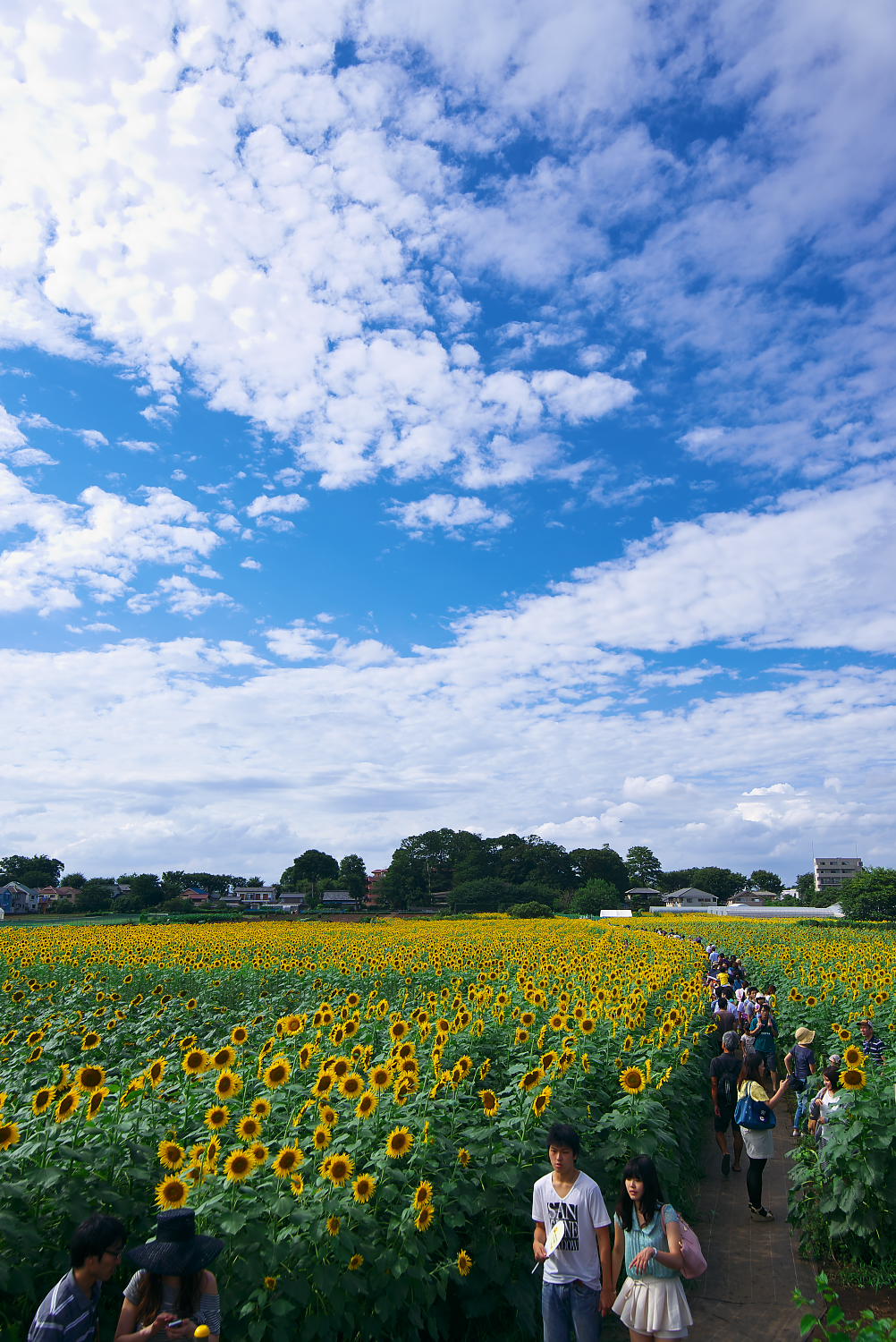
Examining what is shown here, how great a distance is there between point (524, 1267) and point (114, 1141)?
9.06ft

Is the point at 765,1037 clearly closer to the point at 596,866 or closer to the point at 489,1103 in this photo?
the point at 489,1103

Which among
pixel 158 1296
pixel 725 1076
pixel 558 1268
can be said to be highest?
pixel 158 1296

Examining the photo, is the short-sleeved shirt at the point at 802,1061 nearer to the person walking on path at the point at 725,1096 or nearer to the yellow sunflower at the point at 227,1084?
the person walking on path at the point at 725,1096

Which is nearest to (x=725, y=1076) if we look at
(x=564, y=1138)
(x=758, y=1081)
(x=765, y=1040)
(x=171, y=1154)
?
(x=765, y=1040)

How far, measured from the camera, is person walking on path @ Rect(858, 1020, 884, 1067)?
352 inches

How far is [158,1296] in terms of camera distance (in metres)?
3.60

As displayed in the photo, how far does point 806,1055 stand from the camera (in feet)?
35.6

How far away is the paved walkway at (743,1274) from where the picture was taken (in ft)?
19.5

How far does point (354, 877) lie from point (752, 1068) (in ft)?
335

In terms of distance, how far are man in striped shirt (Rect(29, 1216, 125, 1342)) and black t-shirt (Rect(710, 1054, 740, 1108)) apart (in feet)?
27.5

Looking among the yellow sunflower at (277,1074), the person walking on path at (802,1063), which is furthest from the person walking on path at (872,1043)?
the yellow sunflower at (277,1074)

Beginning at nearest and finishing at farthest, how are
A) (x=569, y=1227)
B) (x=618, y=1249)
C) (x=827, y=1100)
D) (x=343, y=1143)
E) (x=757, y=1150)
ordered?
(x=569, y=1227) → (x=618, y=1249) → (x=343, y=1143) → (x=827, y=1100) → (x=757, y=1150)

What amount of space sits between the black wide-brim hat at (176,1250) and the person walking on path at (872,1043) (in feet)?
25.3

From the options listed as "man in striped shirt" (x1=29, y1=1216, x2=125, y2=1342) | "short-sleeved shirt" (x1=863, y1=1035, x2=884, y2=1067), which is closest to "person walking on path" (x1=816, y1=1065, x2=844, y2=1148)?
"short-sleeved shirt" (x1=863, y1=1035, x2=884, y2=1067)
